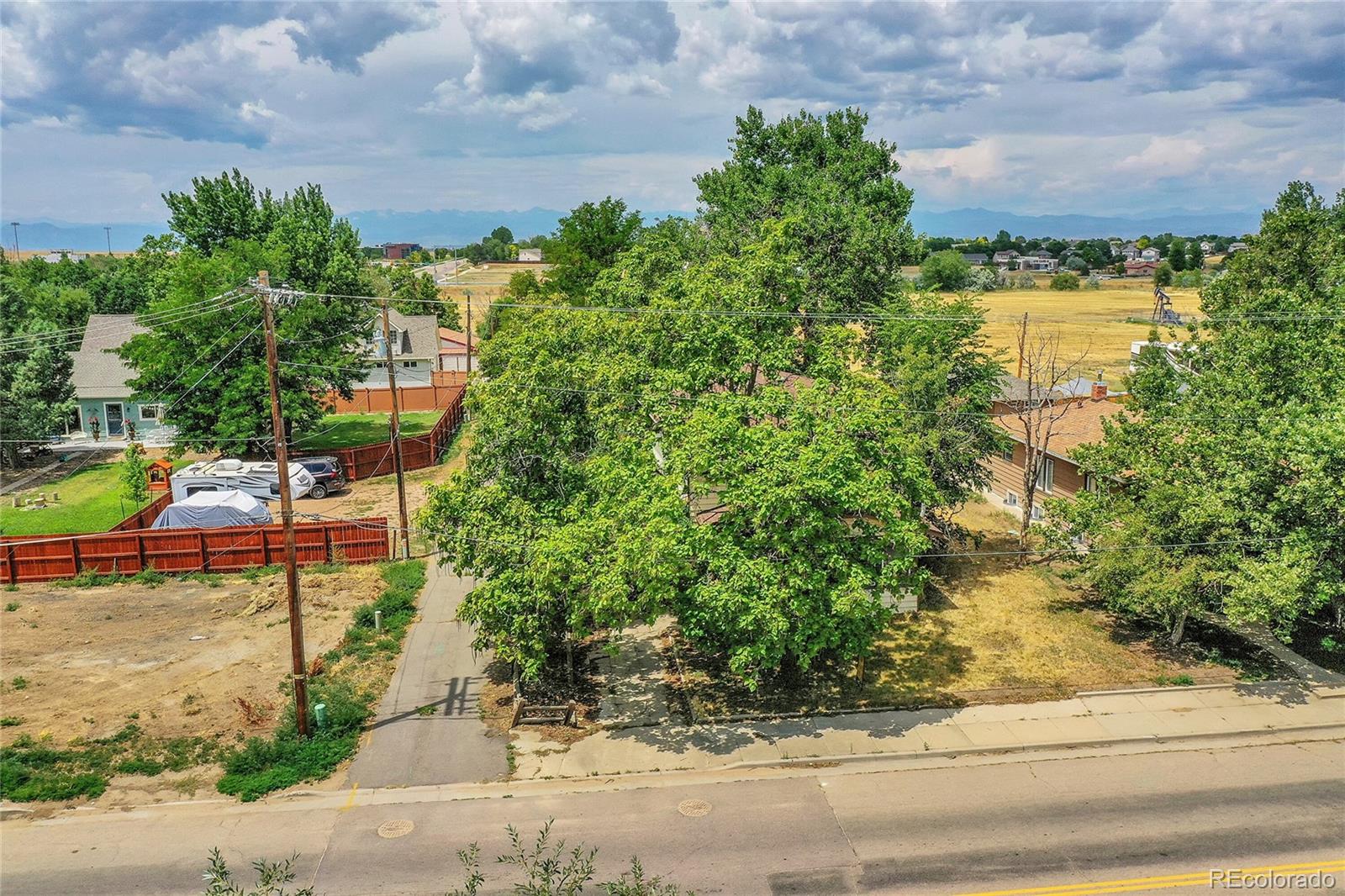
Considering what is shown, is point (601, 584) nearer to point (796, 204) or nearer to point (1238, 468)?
point (1238, 468)

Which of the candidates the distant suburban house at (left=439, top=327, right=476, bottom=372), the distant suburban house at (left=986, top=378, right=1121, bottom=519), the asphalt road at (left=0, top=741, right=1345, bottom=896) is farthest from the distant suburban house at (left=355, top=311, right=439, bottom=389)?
the asphalt road at (left=0, top=741, right=1345, bottom=896)

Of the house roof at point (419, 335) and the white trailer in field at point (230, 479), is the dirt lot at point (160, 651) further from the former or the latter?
the house roof at point (419, 335)

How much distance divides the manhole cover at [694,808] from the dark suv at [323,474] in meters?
24.9

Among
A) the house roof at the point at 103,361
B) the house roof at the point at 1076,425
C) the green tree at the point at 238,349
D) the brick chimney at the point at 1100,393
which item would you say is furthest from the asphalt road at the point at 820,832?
the house roof at the point at 103,361

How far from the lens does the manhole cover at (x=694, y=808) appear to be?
16438mm

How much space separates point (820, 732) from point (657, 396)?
8319 millimetres

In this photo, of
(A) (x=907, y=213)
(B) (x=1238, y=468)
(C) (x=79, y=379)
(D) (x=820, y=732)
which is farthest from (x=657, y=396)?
(C) (x=79, y=379)

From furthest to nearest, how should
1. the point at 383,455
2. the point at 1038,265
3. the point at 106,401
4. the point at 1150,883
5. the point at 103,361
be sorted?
1. the point at 1038,265
2. the point at 103,361
3. the point at 106,401
4. the point at 383,455
5. the point at 1150,883

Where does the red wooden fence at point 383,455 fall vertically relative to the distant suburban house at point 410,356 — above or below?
below

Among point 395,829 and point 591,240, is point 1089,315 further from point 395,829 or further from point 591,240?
point 395,829

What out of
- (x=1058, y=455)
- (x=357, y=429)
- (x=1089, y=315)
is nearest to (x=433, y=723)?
(x=1058, y=455)

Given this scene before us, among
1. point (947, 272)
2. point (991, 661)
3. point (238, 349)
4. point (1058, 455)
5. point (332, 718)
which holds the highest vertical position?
point (947, 272)

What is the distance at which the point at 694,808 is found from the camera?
16641 mm

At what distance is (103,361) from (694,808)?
152 ft
